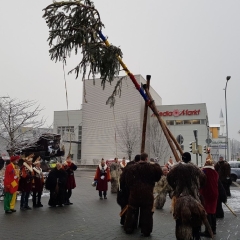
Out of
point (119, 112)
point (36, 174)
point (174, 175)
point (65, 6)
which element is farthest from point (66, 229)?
point (119, 112)

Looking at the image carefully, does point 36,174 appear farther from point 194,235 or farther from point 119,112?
point 119,112

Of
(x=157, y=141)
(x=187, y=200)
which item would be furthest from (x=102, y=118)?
(x=187, y=200)

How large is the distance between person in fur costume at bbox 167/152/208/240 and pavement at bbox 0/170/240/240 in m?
1.19

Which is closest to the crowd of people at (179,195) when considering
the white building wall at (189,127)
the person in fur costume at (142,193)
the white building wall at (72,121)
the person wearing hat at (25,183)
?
the person in fur costume at (142,193)

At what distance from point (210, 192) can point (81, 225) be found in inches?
131

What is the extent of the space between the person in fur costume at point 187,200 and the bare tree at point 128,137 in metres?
41.4

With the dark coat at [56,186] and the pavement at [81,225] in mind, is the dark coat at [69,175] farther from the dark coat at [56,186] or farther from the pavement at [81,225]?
the pavement at [81,225]

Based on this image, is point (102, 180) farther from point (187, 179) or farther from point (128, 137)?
point (128, 137)

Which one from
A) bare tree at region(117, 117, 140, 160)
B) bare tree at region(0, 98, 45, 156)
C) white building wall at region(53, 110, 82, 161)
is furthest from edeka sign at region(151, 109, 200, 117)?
bare tree at region(0, 98, 45, 156)

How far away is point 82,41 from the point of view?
23.7 ft

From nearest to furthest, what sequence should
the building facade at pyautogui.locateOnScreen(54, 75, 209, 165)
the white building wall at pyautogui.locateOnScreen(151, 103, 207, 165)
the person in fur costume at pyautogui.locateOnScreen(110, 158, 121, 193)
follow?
the person in fur costume at pyautogui.locateOnScreen(110, 158, 121, 193) → the building facade at pyautogui.locateOnScreen(54, 75, 209, 165) → the white building wall at pyautogui.locateOnScreen(151, 103, 207, 165)

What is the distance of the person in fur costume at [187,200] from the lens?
575 centimetres

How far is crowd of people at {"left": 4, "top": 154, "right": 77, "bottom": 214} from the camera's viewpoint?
10.3m

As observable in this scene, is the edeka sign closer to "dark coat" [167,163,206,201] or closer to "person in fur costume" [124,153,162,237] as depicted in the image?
"person in fur costume" [124,153,162,237]
